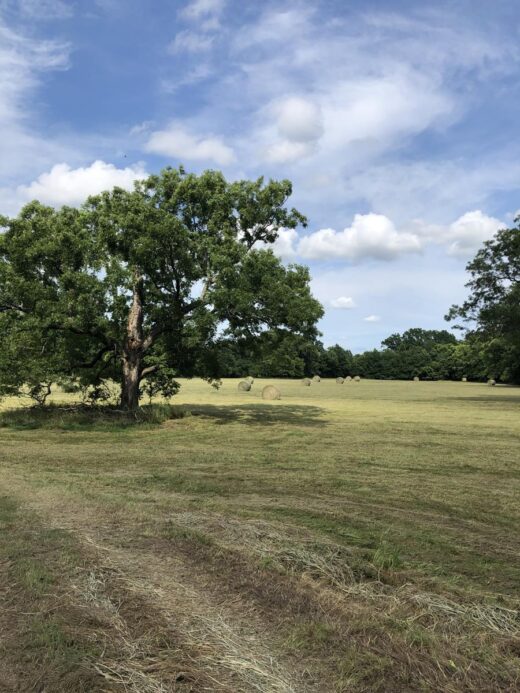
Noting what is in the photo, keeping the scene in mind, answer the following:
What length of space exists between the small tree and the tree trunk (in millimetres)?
37

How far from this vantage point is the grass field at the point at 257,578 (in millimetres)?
3152

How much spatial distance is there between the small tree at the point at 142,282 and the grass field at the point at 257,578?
7281 mm

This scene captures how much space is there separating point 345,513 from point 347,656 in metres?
3.73

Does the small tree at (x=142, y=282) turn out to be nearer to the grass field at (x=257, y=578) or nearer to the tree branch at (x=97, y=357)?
the tree branch at (x=97, y=357)

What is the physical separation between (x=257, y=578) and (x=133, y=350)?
47.6 ft

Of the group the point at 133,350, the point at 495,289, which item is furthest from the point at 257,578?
the point at 495,289

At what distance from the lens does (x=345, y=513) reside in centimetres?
696

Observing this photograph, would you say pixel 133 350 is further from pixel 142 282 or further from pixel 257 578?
pixel 257 578

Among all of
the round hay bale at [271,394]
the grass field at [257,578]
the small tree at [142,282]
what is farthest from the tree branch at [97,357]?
the round hay bale at [271,394]

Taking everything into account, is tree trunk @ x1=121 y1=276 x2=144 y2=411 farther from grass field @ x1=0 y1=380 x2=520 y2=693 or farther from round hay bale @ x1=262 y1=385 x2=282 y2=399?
round hay bale @ x1=262 y1=385 x2=282 y2=399

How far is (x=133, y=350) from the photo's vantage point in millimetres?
18250

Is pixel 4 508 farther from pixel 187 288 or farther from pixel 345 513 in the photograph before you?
pixel 187 288

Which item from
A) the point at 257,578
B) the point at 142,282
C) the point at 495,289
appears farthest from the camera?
the point at 495,289

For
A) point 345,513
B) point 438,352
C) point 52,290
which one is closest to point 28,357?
point 52,290
